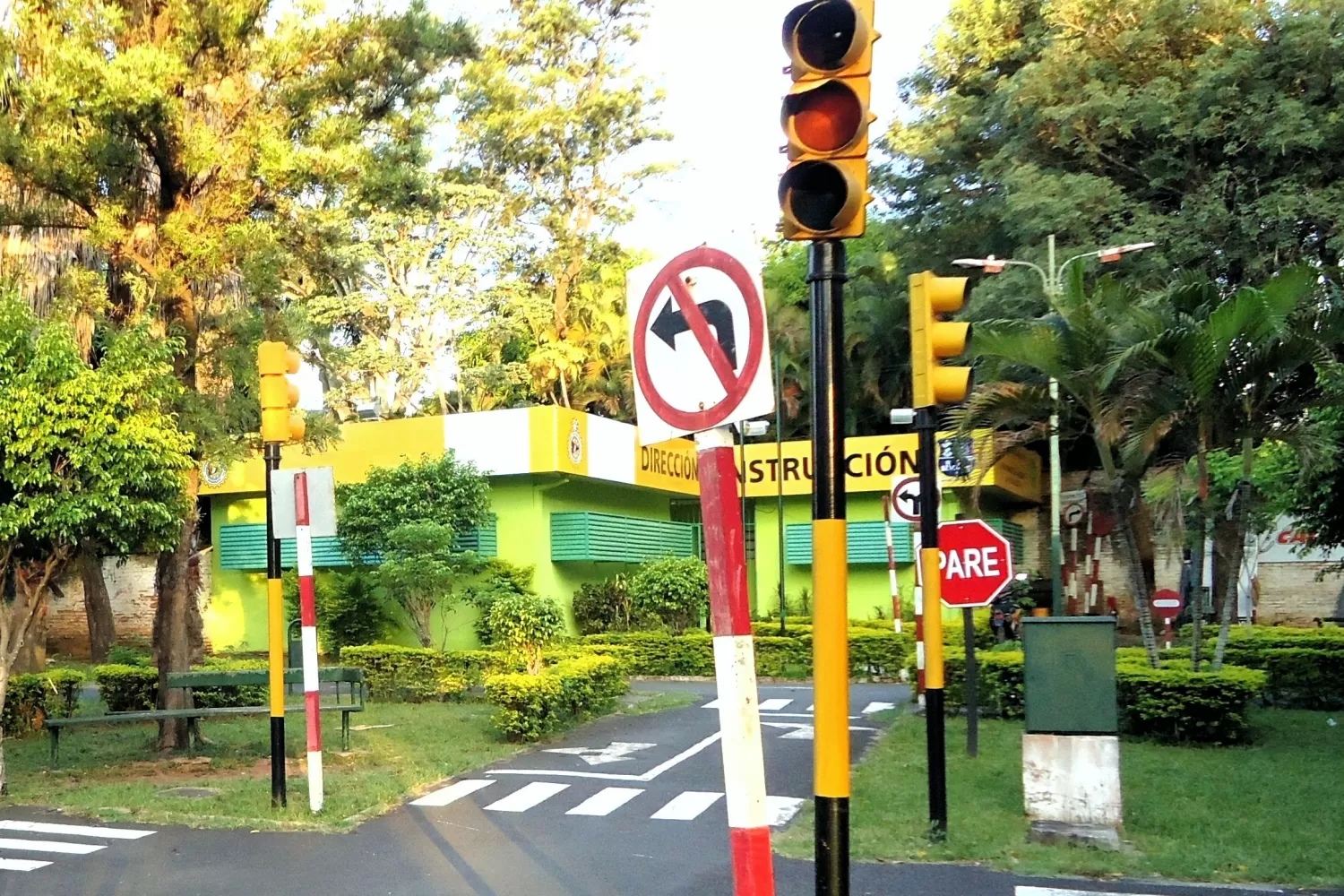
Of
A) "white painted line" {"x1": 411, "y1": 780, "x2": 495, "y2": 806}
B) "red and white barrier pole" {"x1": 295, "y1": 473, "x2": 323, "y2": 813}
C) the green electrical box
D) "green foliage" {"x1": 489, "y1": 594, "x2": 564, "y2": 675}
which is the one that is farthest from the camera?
"green foliage" {"x1": 489, "y1": 594, "x2": 564, "y2": 675}

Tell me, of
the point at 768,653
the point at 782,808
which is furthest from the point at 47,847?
the point at 768,653

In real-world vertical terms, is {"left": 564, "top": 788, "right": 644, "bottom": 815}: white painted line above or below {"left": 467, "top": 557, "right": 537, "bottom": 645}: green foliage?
below

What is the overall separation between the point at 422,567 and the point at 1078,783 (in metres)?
14.3

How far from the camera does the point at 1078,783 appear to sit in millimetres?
8516

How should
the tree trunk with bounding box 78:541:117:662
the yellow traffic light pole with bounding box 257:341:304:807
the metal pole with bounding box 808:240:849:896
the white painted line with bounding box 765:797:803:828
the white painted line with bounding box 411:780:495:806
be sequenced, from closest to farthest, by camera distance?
the metal pole with bounding box 808:240:849:896, the white painted line with bounding box 765:797:803:828, the yellow traffic light pole with bounding box 257:341:304:807, the white painted line with bounding box 411:780:495:806, the tree trunk with bounding box 78:541:117:662

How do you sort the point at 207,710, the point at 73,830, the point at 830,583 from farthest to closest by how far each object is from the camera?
the point at 207,710 < the point at 73,830 < the point at 830,583

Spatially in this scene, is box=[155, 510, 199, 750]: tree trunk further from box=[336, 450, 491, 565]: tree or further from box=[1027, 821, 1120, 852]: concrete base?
box=[1027, 821, 1120, 852]: concrete base

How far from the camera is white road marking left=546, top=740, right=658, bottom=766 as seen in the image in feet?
41.8

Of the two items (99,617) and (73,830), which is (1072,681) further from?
(99,617)

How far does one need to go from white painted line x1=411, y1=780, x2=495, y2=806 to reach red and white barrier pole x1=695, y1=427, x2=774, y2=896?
280 inches

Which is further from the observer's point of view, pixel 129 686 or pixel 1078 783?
pixel 129 686

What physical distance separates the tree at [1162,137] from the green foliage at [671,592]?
34.1 feet

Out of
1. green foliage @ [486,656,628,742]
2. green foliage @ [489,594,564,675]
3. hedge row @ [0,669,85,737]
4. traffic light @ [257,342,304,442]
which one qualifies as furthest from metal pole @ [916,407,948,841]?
hedge row @ [0,669,85,737]

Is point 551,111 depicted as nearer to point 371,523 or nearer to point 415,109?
point 371,523
